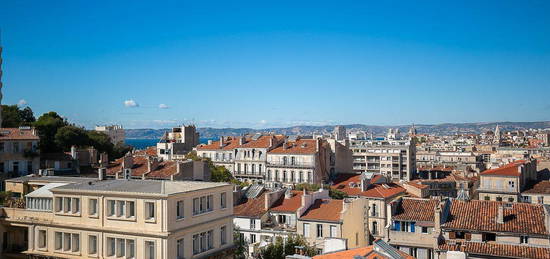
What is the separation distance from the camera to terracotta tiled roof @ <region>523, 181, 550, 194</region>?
232ft

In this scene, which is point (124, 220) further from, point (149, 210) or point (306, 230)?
point (306, 230)

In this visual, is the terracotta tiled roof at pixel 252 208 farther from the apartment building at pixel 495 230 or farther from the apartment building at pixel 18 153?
the apartment building at pixel 18 153

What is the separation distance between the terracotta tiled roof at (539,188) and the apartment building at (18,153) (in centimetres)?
6079

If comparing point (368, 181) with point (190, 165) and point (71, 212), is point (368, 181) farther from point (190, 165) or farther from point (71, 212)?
point (71, 212)

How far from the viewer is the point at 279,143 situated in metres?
100

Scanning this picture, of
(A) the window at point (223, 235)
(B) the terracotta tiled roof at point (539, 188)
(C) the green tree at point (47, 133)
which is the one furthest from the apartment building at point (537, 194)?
(C) the green tree at point (47, 133)

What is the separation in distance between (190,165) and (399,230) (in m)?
26.9

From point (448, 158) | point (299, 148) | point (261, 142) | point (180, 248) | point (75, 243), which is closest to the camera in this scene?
point (180, 248)

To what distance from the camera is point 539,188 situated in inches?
2830

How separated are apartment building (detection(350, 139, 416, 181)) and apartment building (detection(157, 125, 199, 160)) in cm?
4219

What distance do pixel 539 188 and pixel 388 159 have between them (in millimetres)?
63373

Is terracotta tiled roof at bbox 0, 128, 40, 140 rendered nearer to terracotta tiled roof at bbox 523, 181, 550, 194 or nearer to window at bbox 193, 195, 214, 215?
window at bbox 193, 195, 214, 215

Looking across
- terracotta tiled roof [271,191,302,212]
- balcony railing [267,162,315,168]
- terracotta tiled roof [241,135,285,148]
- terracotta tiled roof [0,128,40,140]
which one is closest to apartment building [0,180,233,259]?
terracotta tiled roof [271,191,302,212]

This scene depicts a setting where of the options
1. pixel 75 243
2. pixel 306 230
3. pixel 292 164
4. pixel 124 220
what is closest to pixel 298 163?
pixel 292 164
